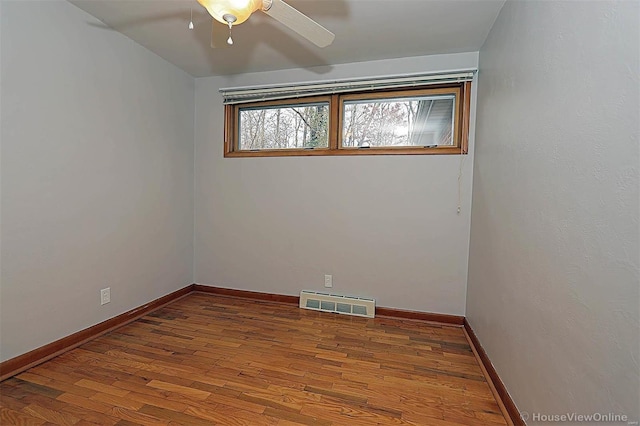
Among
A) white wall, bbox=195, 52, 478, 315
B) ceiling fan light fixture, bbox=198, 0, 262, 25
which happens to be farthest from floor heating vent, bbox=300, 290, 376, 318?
ceiling fan light fixture, bbox=198, 0, 262, 25

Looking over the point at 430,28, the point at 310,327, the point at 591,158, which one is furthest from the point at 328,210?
the point at 591,158

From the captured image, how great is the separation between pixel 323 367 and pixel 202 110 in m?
2.85

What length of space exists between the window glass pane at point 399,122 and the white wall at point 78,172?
183 cm

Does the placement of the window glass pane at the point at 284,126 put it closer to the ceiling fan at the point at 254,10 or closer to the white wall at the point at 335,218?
the white wall at the point at 335,218

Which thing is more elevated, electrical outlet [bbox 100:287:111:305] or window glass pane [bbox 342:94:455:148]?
window glass pane [bbox 342:94:455:148]

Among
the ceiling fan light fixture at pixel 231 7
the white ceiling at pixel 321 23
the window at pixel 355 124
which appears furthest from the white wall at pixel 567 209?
the ceiling fan light fixture at pixel 231 7

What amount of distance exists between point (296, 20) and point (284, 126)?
5.36ft

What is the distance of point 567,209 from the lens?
1.09m

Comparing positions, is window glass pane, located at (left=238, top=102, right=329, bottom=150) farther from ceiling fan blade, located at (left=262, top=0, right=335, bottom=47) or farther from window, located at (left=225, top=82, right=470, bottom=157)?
ceiling fan blade, located at (left=262, top=0, right=335, bottom=47)

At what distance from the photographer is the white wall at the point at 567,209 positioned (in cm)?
82

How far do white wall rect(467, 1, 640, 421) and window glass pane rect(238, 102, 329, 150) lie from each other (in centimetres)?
160

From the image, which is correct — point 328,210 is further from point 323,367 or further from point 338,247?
point 323,367

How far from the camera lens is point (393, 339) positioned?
2336 mm

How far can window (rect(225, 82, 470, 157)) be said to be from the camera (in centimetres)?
264
